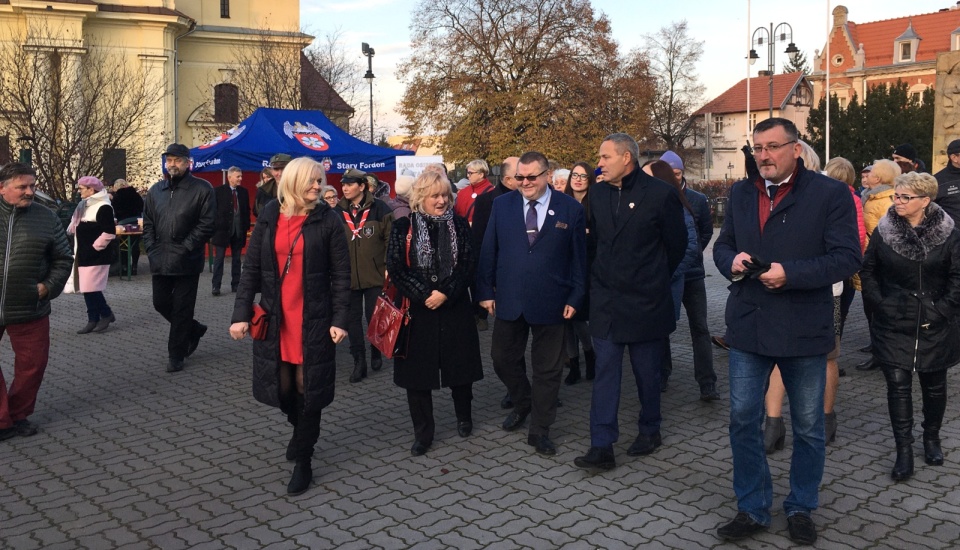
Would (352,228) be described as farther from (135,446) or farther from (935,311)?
(935,311)

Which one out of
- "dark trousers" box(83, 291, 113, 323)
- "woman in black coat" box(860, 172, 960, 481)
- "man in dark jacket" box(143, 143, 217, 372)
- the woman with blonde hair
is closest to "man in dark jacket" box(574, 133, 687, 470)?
"woman in black coat" box(860, 172, 960, 481)

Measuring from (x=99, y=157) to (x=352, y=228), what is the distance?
55.2 feet

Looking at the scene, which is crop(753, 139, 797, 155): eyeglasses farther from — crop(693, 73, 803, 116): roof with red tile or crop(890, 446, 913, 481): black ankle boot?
crop(693, 73, 803, 116): roof with red tile

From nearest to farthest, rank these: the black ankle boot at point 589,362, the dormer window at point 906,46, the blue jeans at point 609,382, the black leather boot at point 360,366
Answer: the blue jeans at point 609,382, the black ankle boot at point 589,362, the black leather boot at point 360,366, the dormer window at point 906,46

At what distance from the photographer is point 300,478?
5387mm

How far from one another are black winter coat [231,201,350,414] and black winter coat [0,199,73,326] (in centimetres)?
219

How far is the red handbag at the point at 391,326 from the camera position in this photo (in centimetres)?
600

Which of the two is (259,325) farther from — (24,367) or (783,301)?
(783,301)

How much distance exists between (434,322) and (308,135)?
15.4m

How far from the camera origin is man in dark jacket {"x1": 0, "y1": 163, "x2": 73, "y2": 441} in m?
6.62

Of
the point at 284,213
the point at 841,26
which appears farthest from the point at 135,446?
the point at 841,26

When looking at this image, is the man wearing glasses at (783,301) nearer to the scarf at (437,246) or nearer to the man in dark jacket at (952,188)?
the scarf at (437,246)

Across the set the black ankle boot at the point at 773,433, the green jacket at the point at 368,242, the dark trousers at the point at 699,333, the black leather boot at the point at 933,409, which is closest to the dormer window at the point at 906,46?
the dark trousers at the point at 699,333

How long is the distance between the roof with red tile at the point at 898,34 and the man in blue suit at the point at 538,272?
82.9 meters
